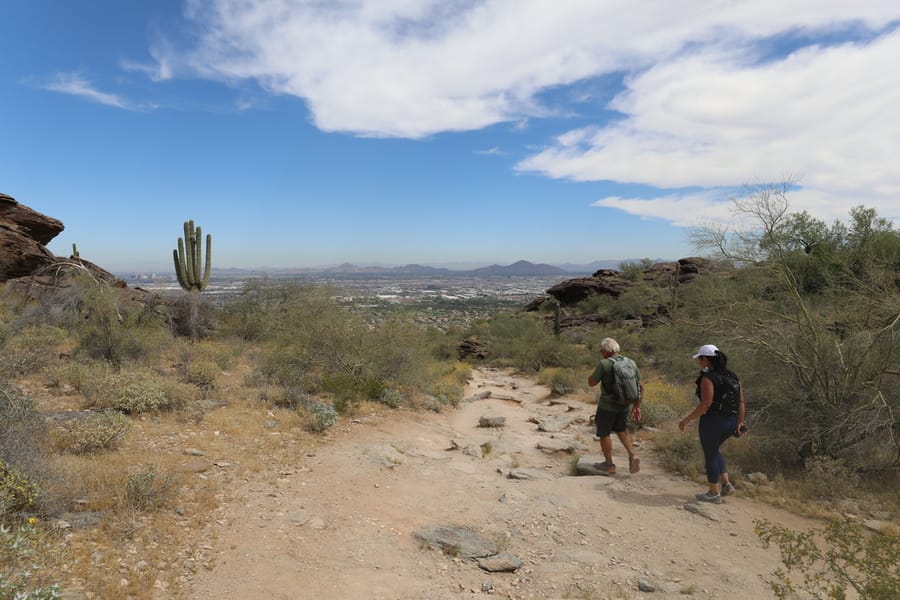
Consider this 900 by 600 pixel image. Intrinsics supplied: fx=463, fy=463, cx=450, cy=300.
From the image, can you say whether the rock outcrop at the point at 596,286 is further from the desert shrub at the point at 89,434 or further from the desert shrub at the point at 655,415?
the desert shrub at the point at 89,434

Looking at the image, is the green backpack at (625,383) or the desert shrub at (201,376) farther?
the desert shrub at (201,376)

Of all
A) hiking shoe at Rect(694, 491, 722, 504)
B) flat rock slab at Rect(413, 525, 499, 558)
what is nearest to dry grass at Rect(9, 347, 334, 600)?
flat rock slab at Rect(413, 525, 499, 558)

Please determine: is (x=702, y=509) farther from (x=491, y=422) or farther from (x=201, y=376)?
(x=201, y=376)

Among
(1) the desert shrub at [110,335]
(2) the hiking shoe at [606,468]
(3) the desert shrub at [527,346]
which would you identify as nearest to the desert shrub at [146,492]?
(2) the hiking shoe at [606,468]

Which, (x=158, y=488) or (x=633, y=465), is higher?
(x=158, y=488)

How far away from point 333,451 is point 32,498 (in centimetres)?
374

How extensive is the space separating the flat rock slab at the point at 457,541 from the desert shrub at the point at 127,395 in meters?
5.47

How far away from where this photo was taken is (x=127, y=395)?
298 inches

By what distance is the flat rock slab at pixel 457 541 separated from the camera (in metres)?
4.34

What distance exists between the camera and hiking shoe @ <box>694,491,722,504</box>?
17.9 ft

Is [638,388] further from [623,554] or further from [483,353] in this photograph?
[483,353]

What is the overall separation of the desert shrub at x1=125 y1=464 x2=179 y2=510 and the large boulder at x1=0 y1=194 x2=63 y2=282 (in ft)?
61.4

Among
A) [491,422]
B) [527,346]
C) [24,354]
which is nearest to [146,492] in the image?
[24,354]

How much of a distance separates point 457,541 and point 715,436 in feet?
10.6
